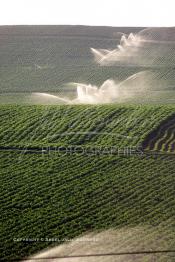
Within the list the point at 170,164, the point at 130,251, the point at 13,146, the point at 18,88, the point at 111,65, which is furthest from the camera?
the point at 111,65

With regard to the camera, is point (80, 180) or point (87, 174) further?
point (87, 174)

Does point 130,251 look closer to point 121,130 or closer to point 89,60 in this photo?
point 121,130

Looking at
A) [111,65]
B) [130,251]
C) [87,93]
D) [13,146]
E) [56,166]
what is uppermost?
[111,65]

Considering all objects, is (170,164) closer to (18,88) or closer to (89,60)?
(18,88)

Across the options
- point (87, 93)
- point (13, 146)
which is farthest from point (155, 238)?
point (87, 93)

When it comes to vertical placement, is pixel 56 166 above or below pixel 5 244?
above

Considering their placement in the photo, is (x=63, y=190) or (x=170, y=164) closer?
(x=63, y=190)

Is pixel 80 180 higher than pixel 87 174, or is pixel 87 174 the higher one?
pixel 87 174

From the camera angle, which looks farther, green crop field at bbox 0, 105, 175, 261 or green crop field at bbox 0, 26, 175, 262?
green crop field at bbox 0, 105, 175, 261

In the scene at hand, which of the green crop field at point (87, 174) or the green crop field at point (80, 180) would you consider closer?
the green crop field at point (87, 174)

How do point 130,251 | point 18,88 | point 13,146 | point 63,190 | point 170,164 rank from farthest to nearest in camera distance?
point 18,88 < point 13,146 < point 170,164 < point 63,190 < point 130,251
